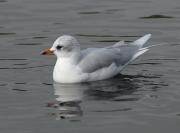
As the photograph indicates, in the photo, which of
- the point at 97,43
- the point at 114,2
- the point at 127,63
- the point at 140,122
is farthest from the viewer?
the point at 114,2

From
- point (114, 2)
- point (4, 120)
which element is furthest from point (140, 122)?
point (114, 2)

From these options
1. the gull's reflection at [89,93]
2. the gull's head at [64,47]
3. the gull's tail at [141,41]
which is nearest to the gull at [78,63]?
the gull's head at [64,47]

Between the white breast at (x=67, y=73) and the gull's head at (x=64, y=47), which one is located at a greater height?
the gull's head at (x=64, y=47)

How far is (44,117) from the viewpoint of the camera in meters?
12.4

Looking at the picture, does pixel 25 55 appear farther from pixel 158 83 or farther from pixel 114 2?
pixel 114 2

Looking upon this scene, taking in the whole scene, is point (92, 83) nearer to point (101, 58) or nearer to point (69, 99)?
point (101, 58)

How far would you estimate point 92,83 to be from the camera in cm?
1460

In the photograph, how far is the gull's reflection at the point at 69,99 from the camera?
1262cm

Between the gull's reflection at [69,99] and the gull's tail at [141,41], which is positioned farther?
the gull's tail at [141,41]

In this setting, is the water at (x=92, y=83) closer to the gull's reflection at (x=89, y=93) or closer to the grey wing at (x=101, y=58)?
the gull's reflection at (x=89, y=93)

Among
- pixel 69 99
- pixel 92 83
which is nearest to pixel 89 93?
pixel 69 99

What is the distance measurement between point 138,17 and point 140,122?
23.3 feet

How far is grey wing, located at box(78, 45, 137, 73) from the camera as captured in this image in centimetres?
1459

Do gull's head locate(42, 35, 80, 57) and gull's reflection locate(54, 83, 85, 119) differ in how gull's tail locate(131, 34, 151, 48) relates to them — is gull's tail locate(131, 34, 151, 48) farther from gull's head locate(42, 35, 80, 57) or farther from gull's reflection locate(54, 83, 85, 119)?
gull's reflection locate(54, 83, 85, 119)
